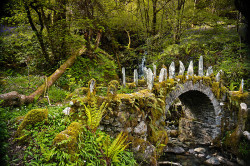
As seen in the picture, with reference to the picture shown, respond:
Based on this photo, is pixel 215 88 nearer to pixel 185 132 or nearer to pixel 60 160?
pixel 185 132

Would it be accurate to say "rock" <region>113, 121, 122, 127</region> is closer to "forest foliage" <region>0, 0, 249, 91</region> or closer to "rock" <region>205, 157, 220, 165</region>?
"forest foliage" <region>0, 0, 249, 91</region>

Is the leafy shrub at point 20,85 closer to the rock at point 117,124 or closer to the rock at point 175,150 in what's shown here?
the rock at point 117,124

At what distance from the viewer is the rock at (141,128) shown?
4.05 meters

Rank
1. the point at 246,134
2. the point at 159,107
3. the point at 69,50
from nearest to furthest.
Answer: the point at 159,107, the point at 246,134, the point at 69,50

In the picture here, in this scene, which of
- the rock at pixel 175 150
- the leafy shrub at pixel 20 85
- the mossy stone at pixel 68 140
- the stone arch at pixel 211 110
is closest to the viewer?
the mossy stone at pixel 68 140

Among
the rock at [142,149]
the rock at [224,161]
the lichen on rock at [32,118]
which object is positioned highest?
the lichen on rock at [32,118]

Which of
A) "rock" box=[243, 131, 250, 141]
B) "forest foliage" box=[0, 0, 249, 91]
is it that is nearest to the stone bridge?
"rock" box=[243, 131, 250, 141]

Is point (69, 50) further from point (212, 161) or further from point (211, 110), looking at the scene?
point (212, 161)

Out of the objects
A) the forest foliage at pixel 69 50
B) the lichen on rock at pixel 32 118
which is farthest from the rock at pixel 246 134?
the lichen on rock at pixel 32 118

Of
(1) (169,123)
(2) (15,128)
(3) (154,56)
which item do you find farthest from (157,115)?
(1) (169,123)

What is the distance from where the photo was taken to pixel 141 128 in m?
4.14

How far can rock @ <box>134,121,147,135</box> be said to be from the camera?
4.05m

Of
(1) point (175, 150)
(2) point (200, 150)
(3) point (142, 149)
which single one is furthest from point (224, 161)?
(3) point (142, 149)

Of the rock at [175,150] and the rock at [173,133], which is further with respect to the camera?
the rock at [173,133]
